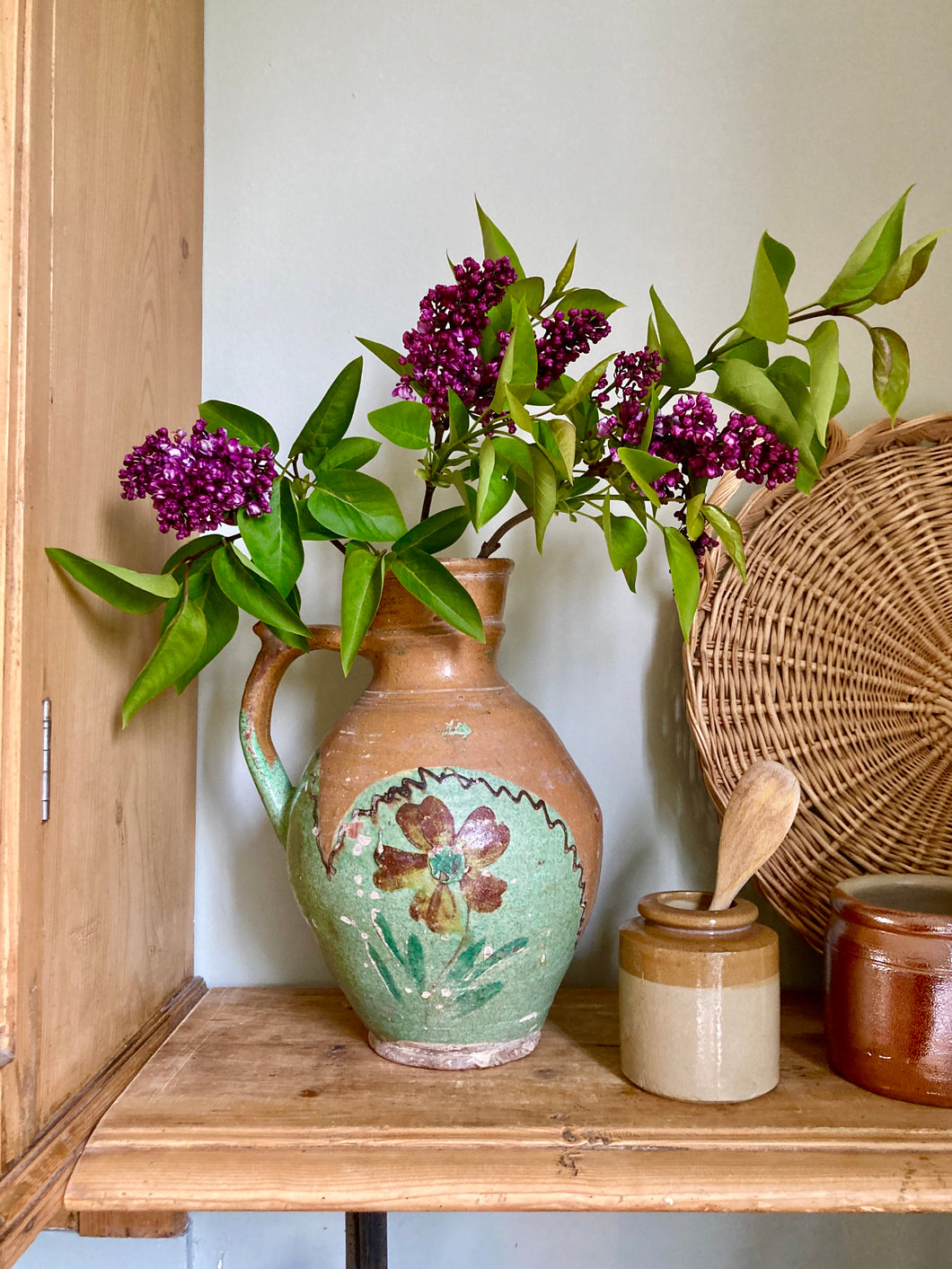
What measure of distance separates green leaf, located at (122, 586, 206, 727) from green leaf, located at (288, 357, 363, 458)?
0.14 metres

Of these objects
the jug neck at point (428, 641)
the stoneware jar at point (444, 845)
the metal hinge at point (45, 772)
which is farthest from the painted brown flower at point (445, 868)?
the metal hinge at point (45, 772)

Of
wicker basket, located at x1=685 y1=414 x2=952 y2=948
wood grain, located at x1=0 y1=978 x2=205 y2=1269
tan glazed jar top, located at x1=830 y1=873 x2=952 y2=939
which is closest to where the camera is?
wood grain, located at x1=0 y1=978 x2=205 y2=1269

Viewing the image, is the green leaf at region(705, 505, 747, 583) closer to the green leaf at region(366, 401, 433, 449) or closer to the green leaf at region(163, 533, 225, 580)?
the green leaf at region(366, 401, 433, 449)

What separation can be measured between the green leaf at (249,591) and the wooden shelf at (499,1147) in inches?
12.4

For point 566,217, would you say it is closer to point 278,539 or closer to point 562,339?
point 562,339

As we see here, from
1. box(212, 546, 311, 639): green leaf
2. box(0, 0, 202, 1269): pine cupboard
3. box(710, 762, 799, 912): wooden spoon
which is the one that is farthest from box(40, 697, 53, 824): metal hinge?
box(710, 762, 799, 912): wooden spoon

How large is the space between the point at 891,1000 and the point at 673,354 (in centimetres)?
44

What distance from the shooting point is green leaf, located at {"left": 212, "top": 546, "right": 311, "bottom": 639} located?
65cm

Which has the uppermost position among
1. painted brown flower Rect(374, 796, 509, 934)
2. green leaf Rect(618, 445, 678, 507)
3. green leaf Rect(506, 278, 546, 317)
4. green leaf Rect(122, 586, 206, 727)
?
green leaf Rect(506, 278, 546, 317)

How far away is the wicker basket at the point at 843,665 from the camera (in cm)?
84

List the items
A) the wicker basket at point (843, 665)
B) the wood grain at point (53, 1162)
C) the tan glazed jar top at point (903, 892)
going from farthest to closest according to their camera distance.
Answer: the wicker basket at point (843, 665), the tan glazed jar top at point (903, 892), the wood grain at point (53, 1162)

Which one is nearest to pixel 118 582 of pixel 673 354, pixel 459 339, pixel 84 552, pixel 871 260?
pixel 84 552

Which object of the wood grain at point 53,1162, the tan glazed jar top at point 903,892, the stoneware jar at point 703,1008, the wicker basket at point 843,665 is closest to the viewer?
Result: the wood grain at point 53,1162

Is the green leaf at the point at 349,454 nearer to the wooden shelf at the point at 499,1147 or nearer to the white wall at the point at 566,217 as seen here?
the white wall at the point at 566,217
